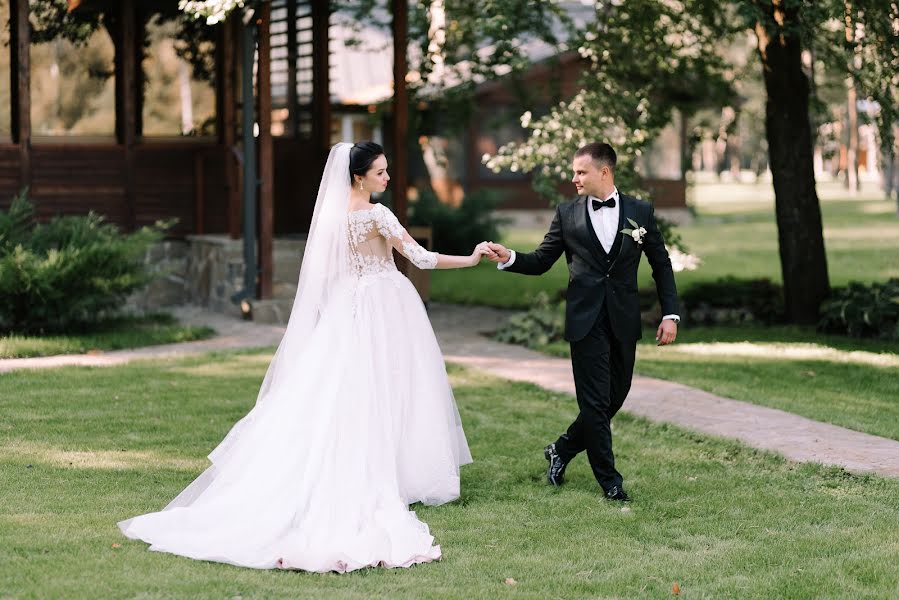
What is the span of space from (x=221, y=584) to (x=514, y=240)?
73.7ft

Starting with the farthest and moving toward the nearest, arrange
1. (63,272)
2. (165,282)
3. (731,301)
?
1. (165,282)
2. (731,301)
3. (63,272)

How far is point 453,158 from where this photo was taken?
114 ft

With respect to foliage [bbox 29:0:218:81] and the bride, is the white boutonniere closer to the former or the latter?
the bride

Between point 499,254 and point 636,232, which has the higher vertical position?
point 636,232

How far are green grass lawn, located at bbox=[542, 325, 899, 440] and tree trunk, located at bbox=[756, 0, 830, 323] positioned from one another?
0.65 m

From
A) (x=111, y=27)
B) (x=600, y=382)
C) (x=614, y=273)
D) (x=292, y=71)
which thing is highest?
(x=111, y=27)

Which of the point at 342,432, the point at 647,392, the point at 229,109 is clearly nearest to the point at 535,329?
the point at 647,392

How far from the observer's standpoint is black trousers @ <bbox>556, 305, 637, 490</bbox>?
6766 mm

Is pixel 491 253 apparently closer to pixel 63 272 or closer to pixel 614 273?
pixel 614 273

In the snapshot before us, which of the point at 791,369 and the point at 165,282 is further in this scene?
the point at 165,282

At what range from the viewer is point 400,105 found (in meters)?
13.9

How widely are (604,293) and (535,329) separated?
20.9ft

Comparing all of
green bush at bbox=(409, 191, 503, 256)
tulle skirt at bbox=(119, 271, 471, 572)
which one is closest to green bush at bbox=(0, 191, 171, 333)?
tulle skirt at bbox=(119, 271, 471, 572)

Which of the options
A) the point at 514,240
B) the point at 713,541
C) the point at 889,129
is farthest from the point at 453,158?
the point at 713,541
